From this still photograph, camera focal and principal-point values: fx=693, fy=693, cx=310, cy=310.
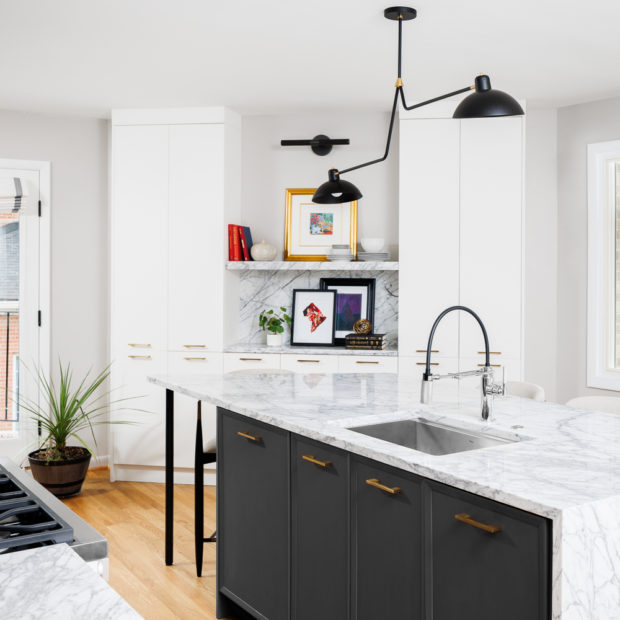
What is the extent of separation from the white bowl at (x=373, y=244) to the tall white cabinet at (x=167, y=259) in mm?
947

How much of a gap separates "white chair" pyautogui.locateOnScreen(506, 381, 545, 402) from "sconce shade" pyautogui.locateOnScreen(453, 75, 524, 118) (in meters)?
1.32

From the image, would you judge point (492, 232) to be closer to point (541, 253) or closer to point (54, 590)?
point (541, 253)

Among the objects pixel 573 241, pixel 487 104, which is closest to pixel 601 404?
pixel 487 104

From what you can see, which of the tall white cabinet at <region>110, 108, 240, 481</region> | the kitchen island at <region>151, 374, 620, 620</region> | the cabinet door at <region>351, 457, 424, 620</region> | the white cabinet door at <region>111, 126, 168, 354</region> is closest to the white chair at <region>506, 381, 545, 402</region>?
the kitchen island at <region>151, 374, 620, 620</region>

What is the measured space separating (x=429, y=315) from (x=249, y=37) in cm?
204

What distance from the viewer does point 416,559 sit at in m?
1.85

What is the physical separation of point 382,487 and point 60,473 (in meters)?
3.03

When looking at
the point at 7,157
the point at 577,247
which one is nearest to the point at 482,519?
the point at 577,247

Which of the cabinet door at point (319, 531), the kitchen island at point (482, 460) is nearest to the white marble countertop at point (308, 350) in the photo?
the kitchen island at point (482, 460)

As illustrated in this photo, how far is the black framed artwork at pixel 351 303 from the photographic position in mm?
4840

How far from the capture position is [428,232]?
176 inches

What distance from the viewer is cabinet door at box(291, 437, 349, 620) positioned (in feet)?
7.07

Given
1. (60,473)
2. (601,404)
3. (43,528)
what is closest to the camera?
(43,528)

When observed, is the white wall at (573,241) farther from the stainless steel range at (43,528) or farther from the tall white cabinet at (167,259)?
the stainless steel range at (43,528)
